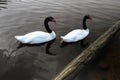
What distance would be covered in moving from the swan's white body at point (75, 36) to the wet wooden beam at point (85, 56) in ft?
4.55

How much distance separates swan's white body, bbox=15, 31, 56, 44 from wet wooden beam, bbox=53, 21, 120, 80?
268cm

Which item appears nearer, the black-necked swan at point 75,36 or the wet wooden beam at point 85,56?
the wet wooden beam at point 85,56

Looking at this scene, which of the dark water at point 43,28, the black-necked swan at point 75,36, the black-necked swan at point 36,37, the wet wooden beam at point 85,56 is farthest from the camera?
the black-necked swan at point 75,36

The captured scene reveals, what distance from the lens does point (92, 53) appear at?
380 inches

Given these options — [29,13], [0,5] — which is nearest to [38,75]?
[29,13]

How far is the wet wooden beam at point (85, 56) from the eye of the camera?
8.10 m

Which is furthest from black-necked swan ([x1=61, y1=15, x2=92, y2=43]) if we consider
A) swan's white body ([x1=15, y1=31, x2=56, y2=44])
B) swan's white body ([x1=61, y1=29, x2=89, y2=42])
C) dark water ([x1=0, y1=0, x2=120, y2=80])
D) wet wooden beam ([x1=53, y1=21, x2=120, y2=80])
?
wet wooden beam ([x1=53, y1=21, x2=120, y2=80])

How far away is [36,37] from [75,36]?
1.82 metres

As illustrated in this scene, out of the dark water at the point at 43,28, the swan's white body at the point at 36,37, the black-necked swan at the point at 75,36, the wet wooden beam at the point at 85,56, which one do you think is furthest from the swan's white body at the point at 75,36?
the wet wooden beam at the point at 85,56

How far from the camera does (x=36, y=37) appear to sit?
458 inches

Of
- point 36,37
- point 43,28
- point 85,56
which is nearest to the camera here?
point 85,56

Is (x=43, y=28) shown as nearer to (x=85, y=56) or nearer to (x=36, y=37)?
(x=36, y=37)

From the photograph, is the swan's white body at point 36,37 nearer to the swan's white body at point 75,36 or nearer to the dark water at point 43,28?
the dark water at point 43,28

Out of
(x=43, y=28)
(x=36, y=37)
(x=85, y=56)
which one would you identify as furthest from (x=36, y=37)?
(x=85, y=56)
